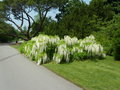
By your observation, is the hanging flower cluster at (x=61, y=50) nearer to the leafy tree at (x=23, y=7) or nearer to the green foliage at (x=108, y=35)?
the green foliage at (x=108, y=35)

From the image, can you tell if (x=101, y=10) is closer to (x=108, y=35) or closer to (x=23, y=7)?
(x=108, y=35)

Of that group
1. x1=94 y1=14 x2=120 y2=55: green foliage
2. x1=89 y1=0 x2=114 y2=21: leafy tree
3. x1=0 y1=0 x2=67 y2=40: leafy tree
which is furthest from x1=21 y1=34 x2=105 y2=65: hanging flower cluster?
x1=0 y1=0 x2=67 y2=40: leafy tree

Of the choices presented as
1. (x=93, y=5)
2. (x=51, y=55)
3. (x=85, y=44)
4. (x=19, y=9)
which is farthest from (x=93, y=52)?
(x=19, y=9)

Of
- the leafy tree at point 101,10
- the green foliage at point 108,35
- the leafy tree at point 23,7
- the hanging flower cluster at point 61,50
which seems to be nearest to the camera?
the hanging flower cluster at point 61,50

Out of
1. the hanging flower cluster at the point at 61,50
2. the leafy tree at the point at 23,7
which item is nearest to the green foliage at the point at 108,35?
the hanging flower cluster at the point at 61,50

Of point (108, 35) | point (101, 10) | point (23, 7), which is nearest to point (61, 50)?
point (108, 35)

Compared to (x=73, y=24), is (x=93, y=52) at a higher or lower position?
lower

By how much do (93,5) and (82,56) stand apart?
9431 millimetres

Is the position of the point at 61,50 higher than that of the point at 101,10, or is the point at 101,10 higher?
the point at 101,10

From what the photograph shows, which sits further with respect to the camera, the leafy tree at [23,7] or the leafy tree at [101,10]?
the leafy tree at [23,7]

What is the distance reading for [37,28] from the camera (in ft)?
145

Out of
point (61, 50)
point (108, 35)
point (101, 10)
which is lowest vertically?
point (61, 50)

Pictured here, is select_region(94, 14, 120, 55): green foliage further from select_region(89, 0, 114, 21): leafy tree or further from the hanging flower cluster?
select_region(89, 0, 114, 21): leafy tree

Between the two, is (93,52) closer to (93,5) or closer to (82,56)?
(82,56)
